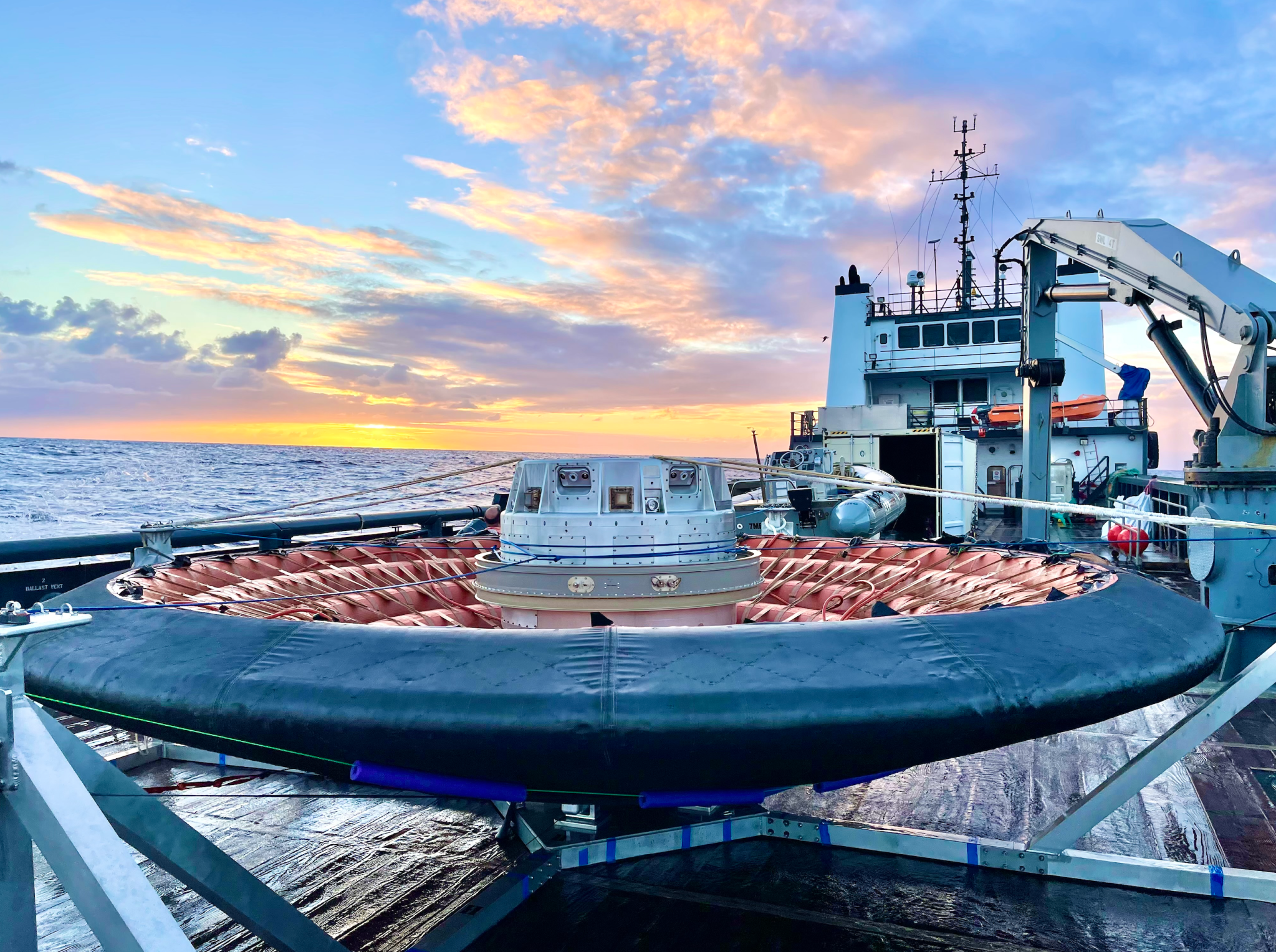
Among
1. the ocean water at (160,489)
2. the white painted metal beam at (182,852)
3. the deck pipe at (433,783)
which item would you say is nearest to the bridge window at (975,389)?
the ocean water at (160,489)

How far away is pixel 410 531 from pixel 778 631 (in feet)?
38.2

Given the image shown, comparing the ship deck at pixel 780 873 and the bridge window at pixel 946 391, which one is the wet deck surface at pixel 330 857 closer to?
the ship deck at pixel 780 873

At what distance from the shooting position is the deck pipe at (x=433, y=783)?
3.73 meters

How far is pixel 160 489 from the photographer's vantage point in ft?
157

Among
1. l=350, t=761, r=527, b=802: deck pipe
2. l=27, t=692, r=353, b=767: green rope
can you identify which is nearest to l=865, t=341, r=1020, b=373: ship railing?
l=350, t=761, r=527, b=802: deck pipe

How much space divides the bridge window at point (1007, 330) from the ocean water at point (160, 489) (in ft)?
57.9

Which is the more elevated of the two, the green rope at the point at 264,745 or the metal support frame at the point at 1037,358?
the metal support frame at the point at 1037,358

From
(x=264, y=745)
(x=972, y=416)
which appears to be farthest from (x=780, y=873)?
(x=972, y=416)

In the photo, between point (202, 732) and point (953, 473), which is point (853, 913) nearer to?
point (202, 732)

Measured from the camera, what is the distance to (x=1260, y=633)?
27.7 feet

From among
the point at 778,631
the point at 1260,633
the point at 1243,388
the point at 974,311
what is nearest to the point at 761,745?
the point at 778,631

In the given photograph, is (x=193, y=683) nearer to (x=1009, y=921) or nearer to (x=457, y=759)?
(x=457, y=759)

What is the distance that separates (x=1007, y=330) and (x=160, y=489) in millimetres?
45933

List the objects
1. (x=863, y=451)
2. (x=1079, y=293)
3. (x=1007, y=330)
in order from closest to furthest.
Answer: (x=1079, y=293)
(x=863, y=451)
(x=1007, y=330)
